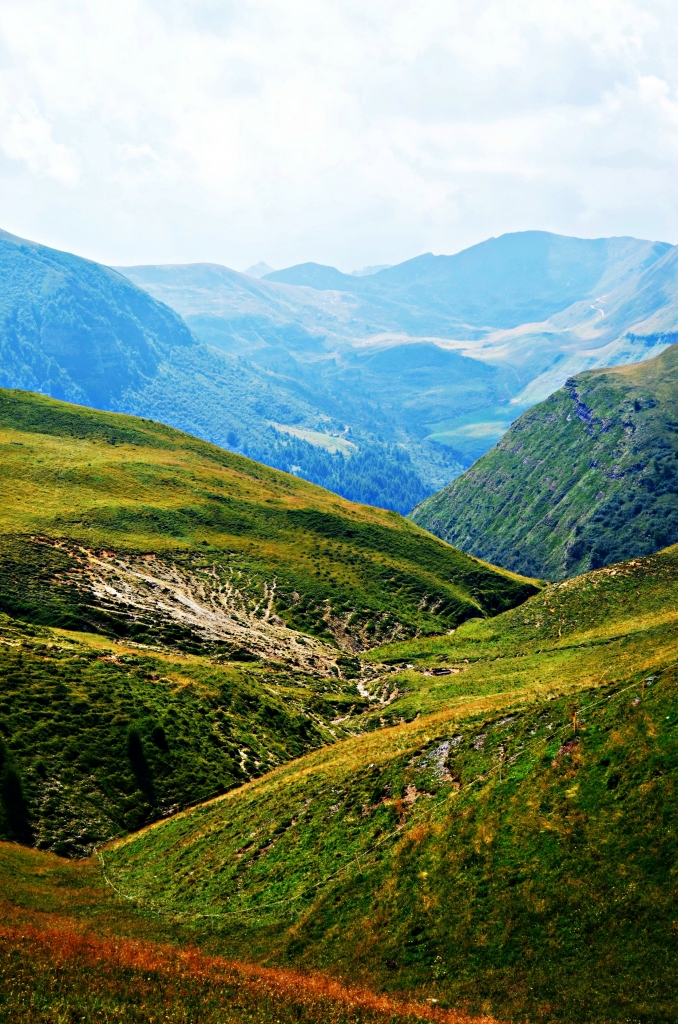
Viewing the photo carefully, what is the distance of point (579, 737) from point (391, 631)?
2907 inches

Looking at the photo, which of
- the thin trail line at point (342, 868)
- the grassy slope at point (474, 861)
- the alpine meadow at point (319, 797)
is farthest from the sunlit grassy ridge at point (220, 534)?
the thin trail line at point (342, 868)

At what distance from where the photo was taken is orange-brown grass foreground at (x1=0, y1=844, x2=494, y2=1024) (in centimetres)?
1961

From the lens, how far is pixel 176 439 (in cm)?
17950

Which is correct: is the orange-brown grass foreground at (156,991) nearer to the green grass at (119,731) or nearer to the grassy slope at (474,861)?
the grassy slope at (474,861)

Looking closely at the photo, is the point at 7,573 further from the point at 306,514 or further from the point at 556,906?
the point at 556,906

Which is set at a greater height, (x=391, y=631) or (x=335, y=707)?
(x=391, y=631)

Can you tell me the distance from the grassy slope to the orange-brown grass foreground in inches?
91.4

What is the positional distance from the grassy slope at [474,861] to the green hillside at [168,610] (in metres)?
8.34

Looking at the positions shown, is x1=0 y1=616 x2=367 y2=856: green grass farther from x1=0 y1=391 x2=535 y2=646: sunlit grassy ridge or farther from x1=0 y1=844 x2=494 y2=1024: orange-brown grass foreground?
x1=0 y1=844 x2=494 y2=1024: orange-brown grass foreground

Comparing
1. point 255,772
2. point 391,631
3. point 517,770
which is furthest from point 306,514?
point 517,770

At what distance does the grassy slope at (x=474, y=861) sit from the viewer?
71.5 ft

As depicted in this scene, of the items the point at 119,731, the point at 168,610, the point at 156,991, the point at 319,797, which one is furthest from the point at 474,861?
the point at 168,610

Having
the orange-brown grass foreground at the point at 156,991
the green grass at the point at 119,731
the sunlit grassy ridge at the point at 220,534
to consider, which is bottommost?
the orange-brown grass foreground at the point at 156,991

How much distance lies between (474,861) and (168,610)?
6820 cm
